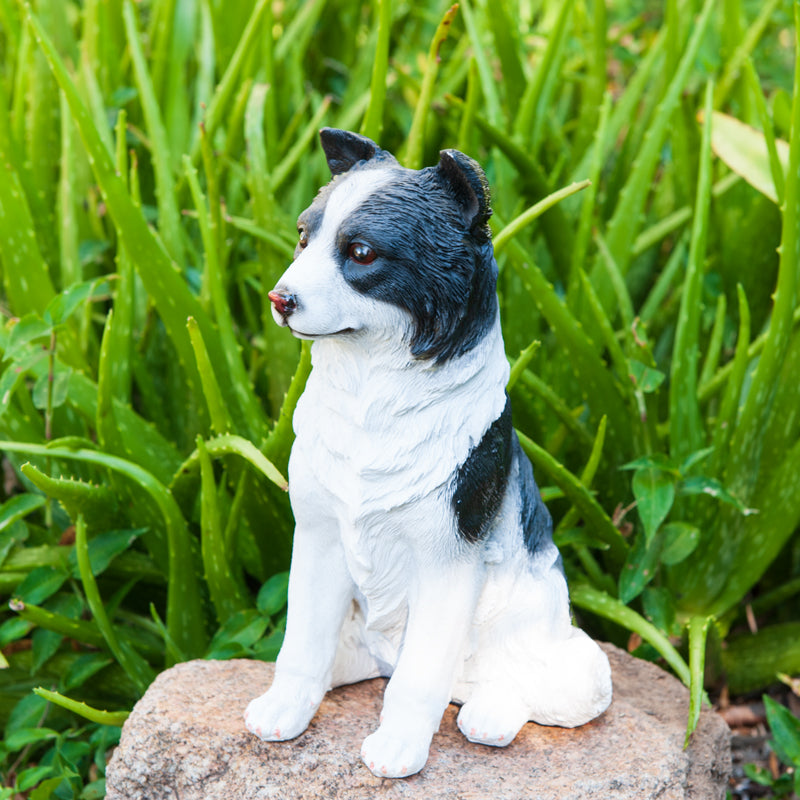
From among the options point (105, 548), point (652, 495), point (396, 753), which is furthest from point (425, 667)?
point (105, 548)

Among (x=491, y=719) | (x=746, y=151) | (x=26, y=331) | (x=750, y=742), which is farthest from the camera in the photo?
(x=746, y=151)

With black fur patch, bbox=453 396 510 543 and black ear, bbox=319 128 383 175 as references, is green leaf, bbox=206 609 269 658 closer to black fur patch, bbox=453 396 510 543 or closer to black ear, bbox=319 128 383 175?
black fur patch, bbox=453 396 510 543

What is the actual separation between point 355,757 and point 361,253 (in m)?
0.55

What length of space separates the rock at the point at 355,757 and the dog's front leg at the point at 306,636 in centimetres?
3

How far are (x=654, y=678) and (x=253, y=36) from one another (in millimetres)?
1184

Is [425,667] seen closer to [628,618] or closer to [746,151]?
[628,618]

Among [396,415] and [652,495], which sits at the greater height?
[396,415]

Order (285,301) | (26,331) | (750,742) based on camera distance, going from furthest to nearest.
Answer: (750,742) < (26,331) < (285,301)

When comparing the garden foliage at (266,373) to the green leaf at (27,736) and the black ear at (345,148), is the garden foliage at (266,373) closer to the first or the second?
the green leaf at (27,736)

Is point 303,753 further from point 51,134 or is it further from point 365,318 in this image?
point 51,134

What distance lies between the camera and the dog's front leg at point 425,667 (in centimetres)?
98

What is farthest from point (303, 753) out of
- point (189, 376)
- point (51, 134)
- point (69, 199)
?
point (51, 134)

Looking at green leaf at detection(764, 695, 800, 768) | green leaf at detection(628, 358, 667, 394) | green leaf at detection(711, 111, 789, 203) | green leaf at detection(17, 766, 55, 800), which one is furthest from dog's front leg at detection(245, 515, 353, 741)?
green leaf at detection(711, 111, 789, 203)

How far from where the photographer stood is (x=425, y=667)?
98 centimetres
